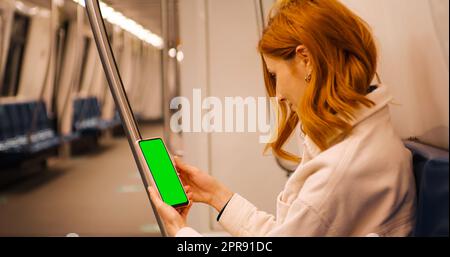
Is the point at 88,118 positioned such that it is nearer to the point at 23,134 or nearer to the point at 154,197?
the point at 23,134

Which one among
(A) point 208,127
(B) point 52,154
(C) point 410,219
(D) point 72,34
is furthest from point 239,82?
(D) point 72,34

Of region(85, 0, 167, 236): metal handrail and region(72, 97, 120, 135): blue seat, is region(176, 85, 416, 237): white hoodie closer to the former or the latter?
region(85, 0, 167, 236): metal handrail

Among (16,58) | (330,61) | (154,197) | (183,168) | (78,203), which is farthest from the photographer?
(16,58)

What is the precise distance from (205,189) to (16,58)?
270 inches

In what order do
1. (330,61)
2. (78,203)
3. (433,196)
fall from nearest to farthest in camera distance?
(433,196) → (330,61) → (78,203)

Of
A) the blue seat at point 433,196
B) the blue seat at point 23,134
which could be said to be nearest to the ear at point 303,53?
the blue seat at point 433,196

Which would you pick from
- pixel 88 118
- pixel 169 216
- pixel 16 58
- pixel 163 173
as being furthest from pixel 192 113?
pixel 88 118

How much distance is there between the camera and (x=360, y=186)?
2.95ft

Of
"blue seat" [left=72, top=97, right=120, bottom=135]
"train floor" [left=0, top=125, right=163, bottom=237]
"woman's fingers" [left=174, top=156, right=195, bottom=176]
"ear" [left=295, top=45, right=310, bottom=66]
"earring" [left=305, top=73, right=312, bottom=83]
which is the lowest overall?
"train floor" [left=0, top=125, right=163, bottom=237]

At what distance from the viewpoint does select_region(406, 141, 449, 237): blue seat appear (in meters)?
0.84

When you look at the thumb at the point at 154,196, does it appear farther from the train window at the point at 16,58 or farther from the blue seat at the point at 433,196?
the train window at the point at 16,58

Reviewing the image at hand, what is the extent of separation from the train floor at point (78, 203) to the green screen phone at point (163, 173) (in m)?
2.44

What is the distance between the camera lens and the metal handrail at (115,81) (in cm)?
114

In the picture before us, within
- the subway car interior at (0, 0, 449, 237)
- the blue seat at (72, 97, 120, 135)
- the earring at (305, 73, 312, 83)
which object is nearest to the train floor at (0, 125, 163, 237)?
the subway car interior at (0, 0, 449, 237)
